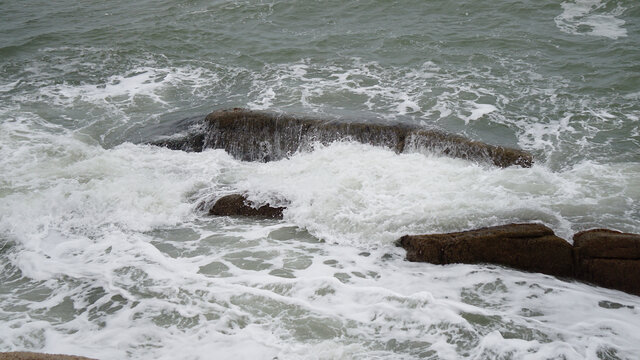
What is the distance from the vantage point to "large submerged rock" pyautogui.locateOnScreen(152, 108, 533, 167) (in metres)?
10.3

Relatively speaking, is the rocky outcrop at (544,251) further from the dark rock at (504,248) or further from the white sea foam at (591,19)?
the white sea foam at (591,19)

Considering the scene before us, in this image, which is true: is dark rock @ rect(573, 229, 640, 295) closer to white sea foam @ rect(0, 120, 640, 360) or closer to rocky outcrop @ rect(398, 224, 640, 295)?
rocky outcrop @ rect(398, 224, 640, 295)

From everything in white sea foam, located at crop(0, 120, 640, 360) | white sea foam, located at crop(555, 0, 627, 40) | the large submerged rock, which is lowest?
white sea foam, located at crop(0, 120, 640, 360)

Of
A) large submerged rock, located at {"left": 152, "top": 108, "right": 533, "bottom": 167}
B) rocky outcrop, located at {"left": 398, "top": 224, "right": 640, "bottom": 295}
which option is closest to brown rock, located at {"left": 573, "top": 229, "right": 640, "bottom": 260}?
rocky outcrop, located at {"left": 398, "top": 224, "right": 640, "bottom": 295}

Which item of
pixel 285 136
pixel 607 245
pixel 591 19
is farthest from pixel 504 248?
pixel 591 19

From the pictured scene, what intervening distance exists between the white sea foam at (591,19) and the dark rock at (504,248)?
31.9 feet

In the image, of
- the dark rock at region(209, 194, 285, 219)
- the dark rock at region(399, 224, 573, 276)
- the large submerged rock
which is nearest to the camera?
the dark rock at region(399, 224, 573, 276)

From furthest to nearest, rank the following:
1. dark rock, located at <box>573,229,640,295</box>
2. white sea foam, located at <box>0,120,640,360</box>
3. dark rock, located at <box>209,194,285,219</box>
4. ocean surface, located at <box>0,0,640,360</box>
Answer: dark rock, located at <box>209,194,285,219</box>, dark rock, located at <box>573,229,640,295</box>, ocean surface, located at <box>0,0,640,360</box>, white sea foam, located at <box>0,120,640,360</box>

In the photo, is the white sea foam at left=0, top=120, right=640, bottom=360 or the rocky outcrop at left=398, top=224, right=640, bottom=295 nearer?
the white sea foam at left=0, top=120, right=640, bottom=360

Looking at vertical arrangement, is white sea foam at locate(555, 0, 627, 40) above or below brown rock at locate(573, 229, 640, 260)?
above

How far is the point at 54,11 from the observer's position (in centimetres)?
1991

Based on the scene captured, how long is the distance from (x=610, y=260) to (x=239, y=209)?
5.42 metres

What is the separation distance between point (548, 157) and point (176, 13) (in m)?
13.5

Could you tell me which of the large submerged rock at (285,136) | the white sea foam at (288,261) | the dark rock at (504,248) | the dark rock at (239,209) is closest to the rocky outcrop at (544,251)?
the dark rock at (504,248)
